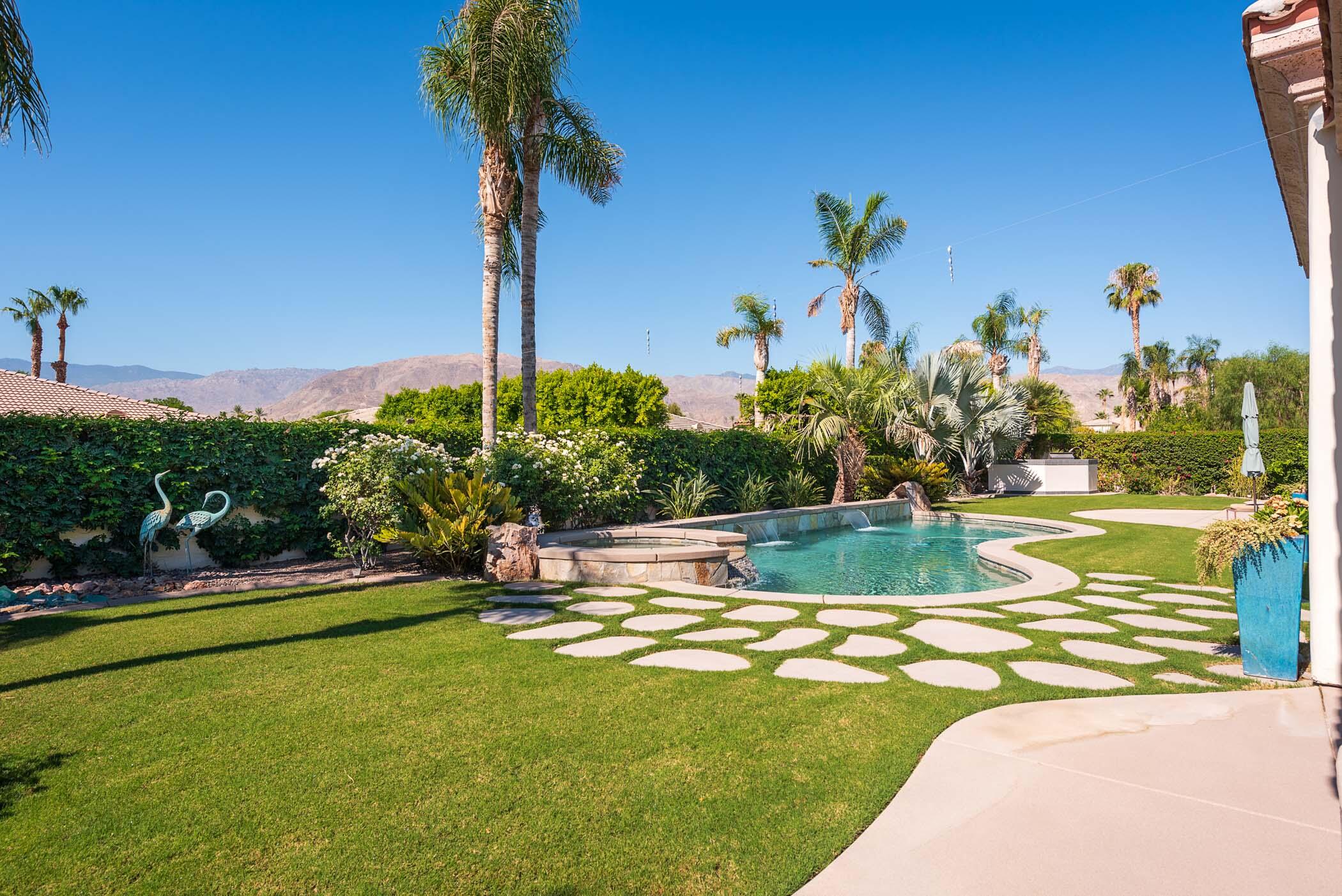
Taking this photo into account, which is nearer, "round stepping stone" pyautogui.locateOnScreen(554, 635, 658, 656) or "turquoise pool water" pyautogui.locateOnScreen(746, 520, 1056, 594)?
"round stepping stone" pyautogui.locateOnScreen(554, 635, 658, 656)

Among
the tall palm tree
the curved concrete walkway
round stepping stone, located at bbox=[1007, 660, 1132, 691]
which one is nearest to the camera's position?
the curved concrete walkway

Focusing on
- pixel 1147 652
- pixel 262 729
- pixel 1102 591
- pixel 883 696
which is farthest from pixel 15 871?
pixel 1102 591

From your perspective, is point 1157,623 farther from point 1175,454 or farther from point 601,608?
point 1175,454

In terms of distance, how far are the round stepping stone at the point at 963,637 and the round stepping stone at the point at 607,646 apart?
1.82 meters

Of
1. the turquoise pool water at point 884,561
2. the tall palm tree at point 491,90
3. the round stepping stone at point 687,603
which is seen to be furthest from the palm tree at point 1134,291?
the round stepping stone at point 687,603

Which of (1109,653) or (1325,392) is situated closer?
(1325,392)

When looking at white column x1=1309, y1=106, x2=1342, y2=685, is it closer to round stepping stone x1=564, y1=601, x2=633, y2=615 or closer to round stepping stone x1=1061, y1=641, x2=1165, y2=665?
round stepping stone x1=1061, y1=641, x2=1165, y2=665

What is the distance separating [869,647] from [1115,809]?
6.77 feet

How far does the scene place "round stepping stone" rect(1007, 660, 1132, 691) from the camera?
136 inches

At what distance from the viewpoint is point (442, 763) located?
269 cm

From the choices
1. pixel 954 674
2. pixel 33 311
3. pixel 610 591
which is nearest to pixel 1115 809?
pixel 954 674

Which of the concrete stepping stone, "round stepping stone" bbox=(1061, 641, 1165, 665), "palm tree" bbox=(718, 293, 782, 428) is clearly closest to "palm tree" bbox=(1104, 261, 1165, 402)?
"palm tree" bbox=(718, 293, 782, 428)

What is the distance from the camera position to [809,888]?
1861 millimetres

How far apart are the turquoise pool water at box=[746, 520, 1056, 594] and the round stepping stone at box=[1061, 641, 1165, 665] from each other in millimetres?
2838
